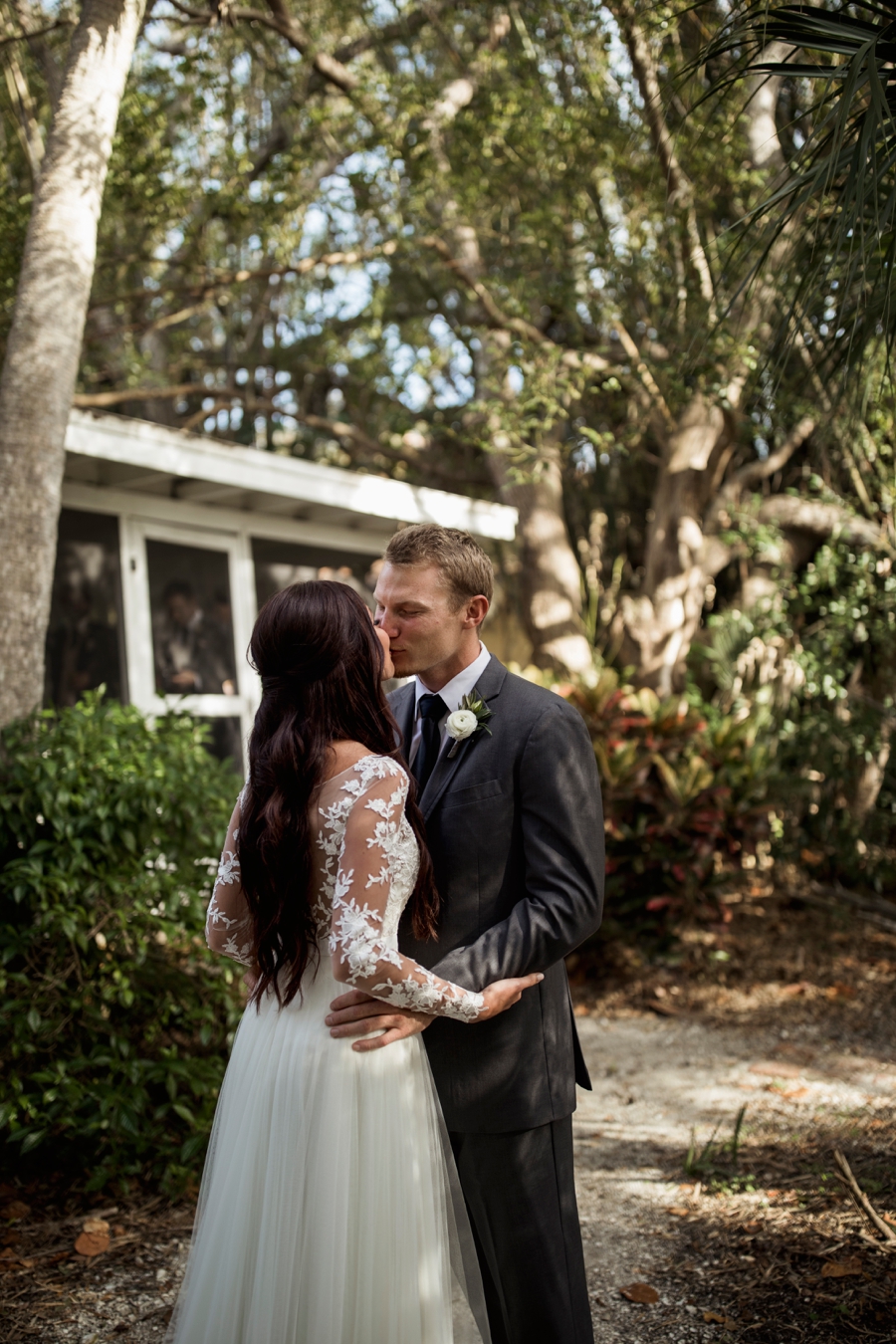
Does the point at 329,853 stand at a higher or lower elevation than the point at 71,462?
lower

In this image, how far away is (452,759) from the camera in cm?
233

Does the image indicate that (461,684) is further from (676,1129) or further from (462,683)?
(676,1129)

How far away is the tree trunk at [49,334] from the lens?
14.0 ft

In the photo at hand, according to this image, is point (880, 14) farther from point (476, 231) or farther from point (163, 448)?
point (476, 231)

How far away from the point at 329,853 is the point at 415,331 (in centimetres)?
817

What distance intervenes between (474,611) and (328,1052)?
1.02 m

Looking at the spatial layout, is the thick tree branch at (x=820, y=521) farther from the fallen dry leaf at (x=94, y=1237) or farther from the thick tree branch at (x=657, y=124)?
the fallen dry leaf at (x=94, y=1237)

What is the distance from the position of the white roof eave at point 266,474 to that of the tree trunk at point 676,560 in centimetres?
131

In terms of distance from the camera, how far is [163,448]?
6363 mm

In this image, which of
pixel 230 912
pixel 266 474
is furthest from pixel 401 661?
pixel 266 474

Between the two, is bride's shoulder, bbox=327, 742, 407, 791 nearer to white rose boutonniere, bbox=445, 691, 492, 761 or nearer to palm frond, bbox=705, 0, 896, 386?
white rose boutonniere, bbox=445, 691, 492, 761

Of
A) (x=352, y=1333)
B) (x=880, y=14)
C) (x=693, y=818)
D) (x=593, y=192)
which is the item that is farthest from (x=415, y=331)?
(x=352, y=1333)

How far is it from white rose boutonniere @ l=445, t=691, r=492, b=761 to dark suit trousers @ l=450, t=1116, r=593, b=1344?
0.86 m

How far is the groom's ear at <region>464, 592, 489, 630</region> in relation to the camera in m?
2.39
